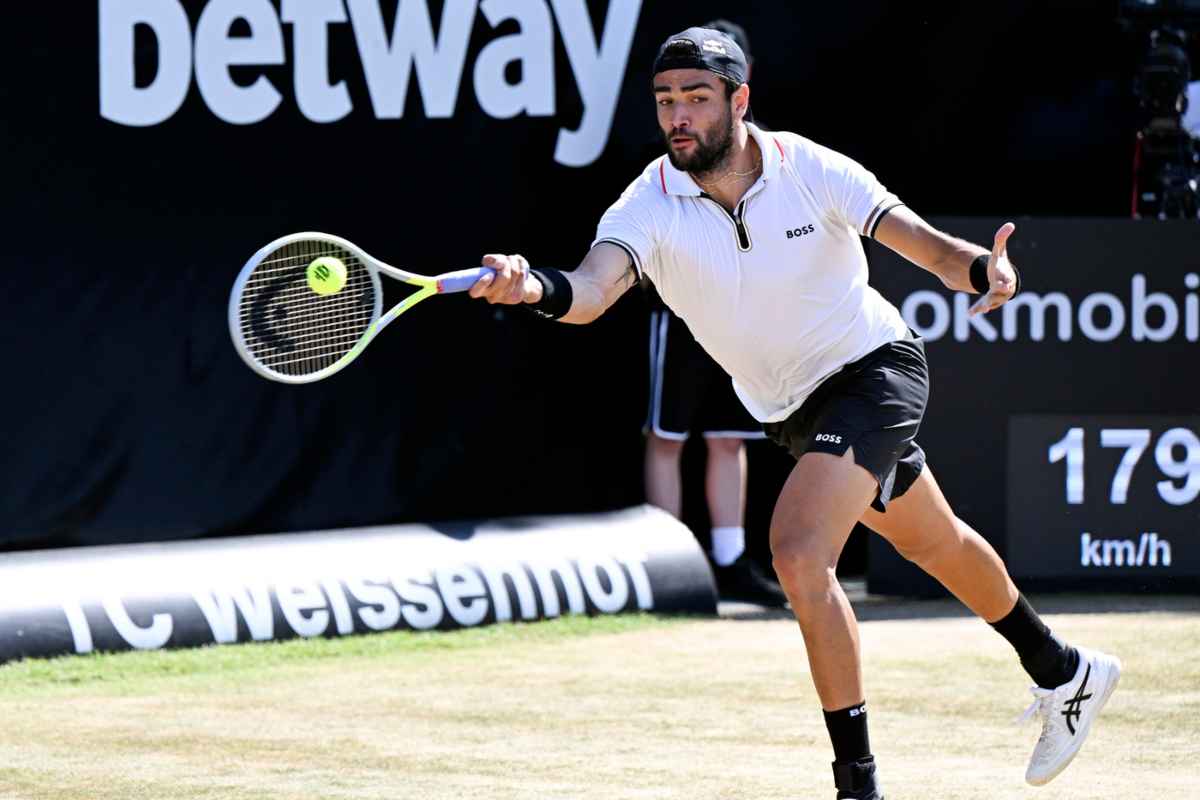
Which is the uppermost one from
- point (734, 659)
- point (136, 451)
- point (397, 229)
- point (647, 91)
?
point (647, 91)

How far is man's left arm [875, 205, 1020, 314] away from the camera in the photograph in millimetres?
4531

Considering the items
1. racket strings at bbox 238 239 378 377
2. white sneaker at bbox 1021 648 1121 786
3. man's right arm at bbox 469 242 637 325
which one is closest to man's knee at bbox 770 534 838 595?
man's right arm at bbox 469 242 637 325

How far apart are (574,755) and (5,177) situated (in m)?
2.97

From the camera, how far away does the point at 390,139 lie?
7.77 m

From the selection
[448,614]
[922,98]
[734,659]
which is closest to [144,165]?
[448,614]

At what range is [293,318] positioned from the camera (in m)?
4.89

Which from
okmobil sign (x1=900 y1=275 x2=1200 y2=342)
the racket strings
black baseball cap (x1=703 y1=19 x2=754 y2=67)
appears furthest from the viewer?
okmobil sign (x1=900 y1=275 x2=1200 y2=342)

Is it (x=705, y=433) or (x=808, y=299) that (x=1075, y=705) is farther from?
(x=705, y=433)

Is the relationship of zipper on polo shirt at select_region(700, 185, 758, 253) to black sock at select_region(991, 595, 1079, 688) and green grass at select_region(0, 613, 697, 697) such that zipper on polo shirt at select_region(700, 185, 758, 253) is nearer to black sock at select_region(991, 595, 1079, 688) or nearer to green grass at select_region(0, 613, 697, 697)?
black sock at select_region(991, 595, 1079, 688)

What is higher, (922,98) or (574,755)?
(922,98)

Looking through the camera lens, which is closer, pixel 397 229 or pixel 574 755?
pixel 574 755

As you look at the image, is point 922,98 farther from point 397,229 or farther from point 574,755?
point 574,755

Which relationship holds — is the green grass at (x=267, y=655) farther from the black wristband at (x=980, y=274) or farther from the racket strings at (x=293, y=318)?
the black wristband at (x=980, y=274)

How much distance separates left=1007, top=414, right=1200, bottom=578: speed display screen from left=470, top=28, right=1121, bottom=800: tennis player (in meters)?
2.99
